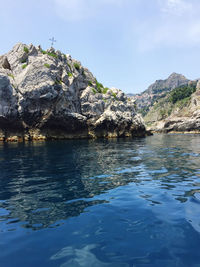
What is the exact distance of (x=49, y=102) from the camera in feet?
128

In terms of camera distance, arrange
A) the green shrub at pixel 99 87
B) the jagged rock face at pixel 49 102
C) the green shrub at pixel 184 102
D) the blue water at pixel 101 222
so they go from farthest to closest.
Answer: the green shrub at pixel 184 102 → the green shrub at pixel 99 87 → the jagged rock face at pixel 49 102 → the blue water at pixel 101 222

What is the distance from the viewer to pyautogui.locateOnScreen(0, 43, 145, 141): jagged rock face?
38469mm

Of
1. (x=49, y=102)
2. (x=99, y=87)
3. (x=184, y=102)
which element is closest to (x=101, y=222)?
(x=49, y=102)

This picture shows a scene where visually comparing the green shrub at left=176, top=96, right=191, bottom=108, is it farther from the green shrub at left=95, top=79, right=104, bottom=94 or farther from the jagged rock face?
the jagged rock face

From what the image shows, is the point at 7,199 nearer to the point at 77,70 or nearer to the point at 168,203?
the point at 168,203

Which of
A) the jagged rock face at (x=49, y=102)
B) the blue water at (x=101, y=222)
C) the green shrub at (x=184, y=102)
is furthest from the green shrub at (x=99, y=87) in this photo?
the green shrub at (x=184, y=102)

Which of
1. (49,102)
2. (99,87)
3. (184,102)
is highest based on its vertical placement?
(184,102)

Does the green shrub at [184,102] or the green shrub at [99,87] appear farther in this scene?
the green shrub at [184,102]

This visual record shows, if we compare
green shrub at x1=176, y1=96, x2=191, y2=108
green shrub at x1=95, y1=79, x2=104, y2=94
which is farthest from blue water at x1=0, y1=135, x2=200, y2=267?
green shrub at x1=176, y1=96, x2=191, y2=108

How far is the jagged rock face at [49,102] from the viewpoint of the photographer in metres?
38.5

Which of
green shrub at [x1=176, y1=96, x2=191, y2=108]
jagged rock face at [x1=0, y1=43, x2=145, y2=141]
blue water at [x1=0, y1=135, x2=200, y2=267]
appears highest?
green shrub at [x1=176, y1=96, x2=191, y2=108]

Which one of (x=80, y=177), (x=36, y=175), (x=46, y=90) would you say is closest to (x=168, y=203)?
(x=80, y=177)

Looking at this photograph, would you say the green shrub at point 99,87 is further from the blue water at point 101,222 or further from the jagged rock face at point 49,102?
the blue water at point 101,222

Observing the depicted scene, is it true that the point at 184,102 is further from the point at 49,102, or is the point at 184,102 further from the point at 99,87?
the point at 49,102
